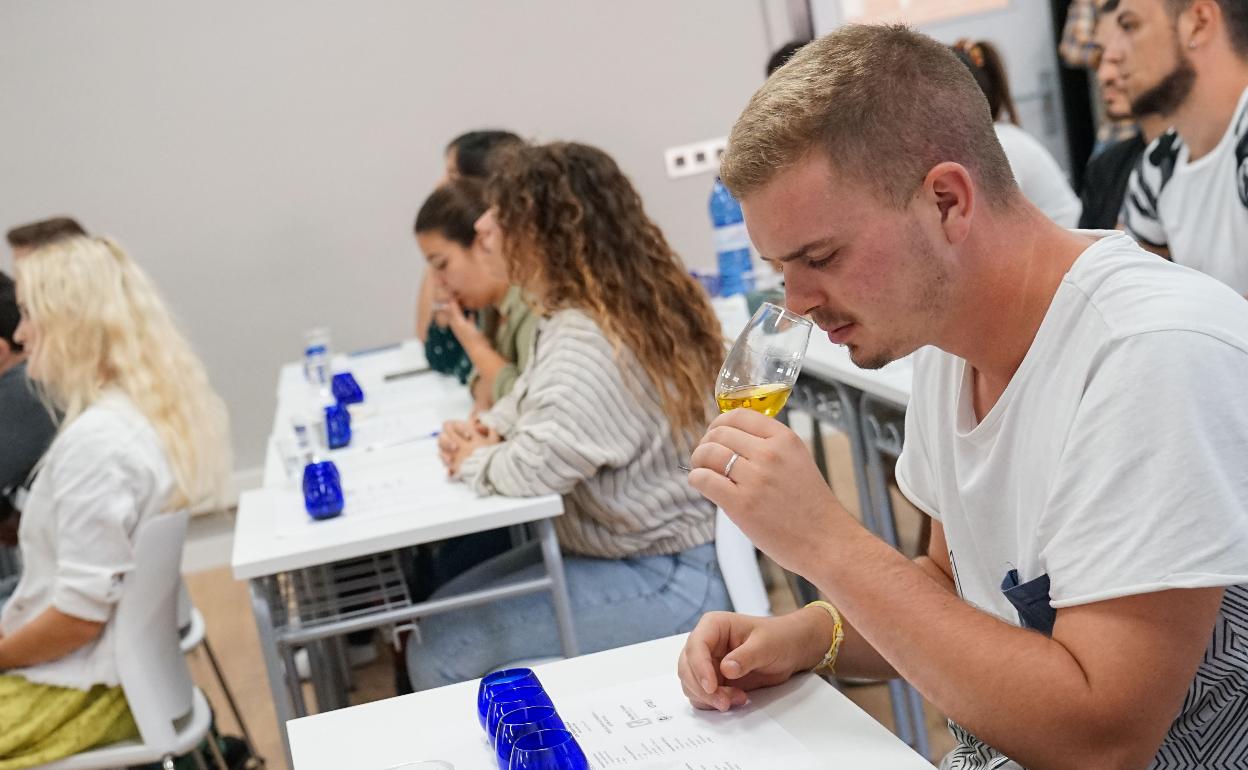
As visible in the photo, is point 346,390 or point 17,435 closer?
point 17,435

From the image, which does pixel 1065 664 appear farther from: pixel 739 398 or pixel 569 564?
pixel 569 564

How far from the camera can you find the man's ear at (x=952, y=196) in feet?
3.88

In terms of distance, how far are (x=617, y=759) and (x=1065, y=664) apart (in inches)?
16.4

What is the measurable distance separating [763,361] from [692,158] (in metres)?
4.44

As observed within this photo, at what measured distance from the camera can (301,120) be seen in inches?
220

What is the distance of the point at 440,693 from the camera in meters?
1.45

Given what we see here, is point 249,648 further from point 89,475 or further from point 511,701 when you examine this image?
point 511,701

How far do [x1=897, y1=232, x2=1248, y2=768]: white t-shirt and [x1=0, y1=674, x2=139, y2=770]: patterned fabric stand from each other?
6.30 feet

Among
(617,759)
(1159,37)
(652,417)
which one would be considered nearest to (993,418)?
(617,759)

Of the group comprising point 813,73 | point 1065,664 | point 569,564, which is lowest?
point 569,564

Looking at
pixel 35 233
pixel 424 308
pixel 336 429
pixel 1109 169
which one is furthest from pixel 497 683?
pixel 424 308

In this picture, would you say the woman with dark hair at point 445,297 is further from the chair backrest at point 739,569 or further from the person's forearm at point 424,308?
the chair backrest at point 739,569

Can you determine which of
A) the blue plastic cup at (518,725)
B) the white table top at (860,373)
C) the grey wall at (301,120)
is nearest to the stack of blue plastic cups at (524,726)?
the blue plastic cup at (518,725)

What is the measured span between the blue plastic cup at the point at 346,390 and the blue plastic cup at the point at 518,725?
2.56 meters
